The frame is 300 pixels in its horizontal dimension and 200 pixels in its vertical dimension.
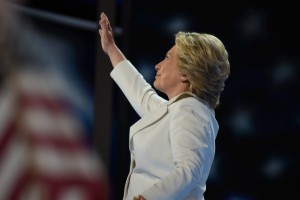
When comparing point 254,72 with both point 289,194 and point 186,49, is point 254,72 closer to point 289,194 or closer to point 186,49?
point 289,194

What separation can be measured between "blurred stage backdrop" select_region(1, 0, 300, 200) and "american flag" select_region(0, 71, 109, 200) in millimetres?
1174

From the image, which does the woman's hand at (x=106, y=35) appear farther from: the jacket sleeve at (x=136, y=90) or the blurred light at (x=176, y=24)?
the blurred light at (x=176, y=24)

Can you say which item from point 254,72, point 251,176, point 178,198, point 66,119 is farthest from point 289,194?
point 66,119

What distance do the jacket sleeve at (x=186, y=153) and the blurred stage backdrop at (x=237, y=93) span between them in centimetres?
82

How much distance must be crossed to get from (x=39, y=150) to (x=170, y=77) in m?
0.61

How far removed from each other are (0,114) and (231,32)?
144cm

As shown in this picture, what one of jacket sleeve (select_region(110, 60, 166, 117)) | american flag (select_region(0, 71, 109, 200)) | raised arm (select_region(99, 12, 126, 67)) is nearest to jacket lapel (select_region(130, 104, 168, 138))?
jacket sleeve (select_region(110, 60, 166, 117))

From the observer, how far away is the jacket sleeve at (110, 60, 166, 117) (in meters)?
1.34

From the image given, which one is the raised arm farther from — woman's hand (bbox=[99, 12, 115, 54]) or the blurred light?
the blurred light

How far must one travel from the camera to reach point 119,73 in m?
1.38

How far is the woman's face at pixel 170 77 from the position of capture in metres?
1.19

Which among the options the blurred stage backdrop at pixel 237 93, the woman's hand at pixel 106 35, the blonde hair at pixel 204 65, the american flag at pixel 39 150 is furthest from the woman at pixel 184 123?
the blurred stage backdrop at pixel 237 93

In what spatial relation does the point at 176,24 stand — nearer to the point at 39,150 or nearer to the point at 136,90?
the point at 136,90

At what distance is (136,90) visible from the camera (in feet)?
4.50
